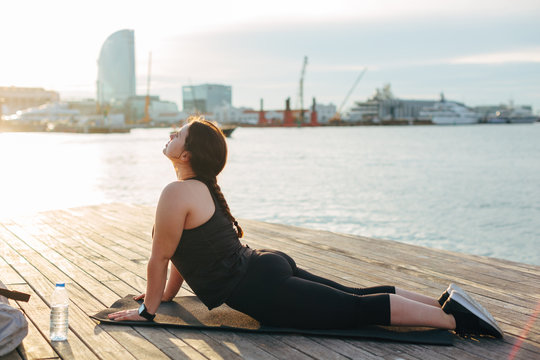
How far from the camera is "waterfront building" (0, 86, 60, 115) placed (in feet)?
332

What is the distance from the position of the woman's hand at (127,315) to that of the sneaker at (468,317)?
1162mm

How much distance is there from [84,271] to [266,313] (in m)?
1.41

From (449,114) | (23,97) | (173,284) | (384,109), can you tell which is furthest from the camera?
(384,109)

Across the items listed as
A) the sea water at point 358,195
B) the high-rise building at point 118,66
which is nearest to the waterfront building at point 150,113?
the high-rise building at point 118,66

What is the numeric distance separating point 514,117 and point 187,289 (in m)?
115

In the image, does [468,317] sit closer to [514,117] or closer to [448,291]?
[448,291]

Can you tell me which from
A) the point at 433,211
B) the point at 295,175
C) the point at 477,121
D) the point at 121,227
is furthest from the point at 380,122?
the point at 121,227

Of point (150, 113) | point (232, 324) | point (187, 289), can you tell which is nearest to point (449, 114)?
point (150, 113)

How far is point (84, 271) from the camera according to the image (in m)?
2.95

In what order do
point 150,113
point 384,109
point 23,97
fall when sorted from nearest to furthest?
1. point 23,97
2. point 384,109
3. point 150,113

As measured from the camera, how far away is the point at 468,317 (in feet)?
6.49

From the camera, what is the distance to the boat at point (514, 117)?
104938 mm

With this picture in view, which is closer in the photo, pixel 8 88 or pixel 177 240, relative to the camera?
pixel 177 240

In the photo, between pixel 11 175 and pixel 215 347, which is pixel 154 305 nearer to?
pixel 215 347
